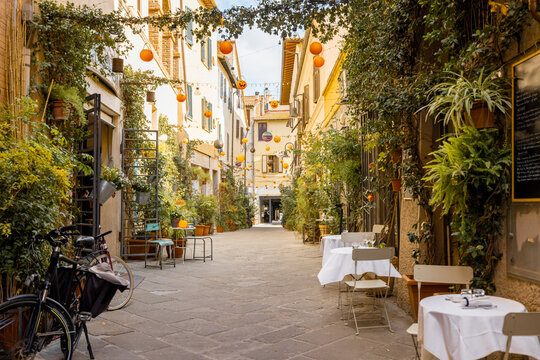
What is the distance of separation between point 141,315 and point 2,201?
2075mm

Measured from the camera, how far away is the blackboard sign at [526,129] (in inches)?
125

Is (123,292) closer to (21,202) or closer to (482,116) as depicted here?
(21,202)

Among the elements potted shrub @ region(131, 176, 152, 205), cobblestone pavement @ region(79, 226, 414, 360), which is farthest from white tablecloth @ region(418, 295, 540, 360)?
potted shrub @ region(131, 176, 152, 205)

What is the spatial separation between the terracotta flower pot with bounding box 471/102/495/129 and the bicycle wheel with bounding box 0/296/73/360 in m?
3.37

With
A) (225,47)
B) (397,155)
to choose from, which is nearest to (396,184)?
(397,155)

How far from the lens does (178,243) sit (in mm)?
10711

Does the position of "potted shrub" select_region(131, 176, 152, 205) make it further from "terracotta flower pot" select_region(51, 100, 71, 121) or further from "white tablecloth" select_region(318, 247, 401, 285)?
"white tablecloth" select_region(318, 247, 401, 285)

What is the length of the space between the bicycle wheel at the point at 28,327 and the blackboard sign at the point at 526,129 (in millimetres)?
3376

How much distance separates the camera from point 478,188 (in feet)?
12.1

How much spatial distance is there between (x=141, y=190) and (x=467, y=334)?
7756mm

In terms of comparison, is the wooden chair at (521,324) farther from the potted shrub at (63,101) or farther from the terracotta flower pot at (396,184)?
the potted shrub at (63,101)

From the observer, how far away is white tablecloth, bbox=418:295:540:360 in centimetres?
269

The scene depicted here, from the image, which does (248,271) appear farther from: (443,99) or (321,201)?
(443,99)

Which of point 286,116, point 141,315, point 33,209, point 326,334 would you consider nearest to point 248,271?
point 141,315
